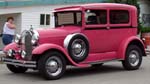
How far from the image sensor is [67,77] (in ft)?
40.3

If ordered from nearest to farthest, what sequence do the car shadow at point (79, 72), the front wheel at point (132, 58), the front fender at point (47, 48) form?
the front fender at point (47, 48) < the car shadow at point (79, 72) < the front wheel at point (132, 58)

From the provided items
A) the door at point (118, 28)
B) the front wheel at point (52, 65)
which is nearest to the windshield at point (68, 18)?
the door at point (118, 28)

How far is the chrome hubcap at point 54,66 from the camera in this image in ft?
38.4

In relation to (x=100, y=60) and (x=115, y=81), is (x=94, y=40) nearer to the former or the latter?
(x=100, y=60)

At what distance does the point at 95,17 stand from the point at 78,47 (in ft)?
3.98

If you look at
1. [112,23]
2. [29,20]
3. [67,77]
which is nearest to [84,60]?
[67,77]

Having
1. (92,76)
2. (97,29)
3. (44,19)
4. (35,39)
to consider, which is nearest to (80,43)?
(97,29)

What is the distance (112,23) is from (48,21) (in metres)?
11.7

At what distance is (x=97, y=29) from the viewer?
1288 cm

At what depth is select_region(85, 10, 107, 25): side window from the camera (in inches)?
503

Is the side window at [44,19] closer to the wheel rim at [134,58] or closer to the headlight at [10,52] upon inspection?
the wheel rim at [134,58]

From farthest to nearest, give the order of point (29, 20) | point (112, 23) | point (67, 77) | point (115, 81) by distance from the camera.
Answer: point (29, 20) → point (112, 23) → point (67, 77) → point (115, 81)

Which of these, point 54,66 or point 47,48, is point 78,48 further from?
point 47,48

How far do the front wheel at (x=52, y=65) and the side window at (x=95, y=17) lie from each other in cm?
150
